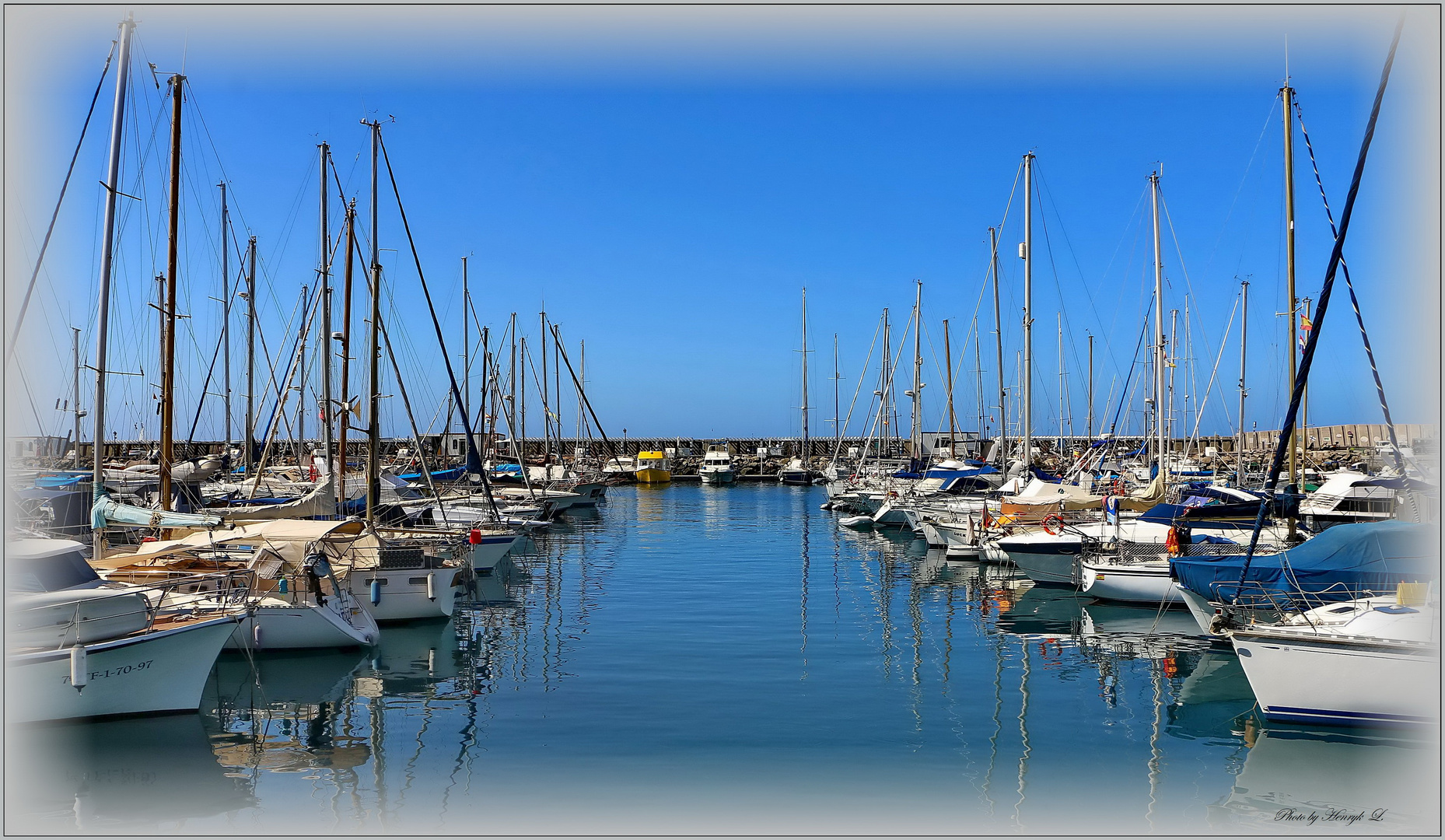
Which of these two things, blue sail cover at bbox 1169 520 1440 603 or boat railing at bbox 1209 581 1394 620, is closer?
boat railing at bbox 1209 581 1394 620

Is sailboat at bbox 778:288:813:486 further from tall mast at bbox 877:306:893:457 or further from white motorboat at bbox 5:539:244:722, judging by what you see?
white motorboat at bbox 5:539:244:722

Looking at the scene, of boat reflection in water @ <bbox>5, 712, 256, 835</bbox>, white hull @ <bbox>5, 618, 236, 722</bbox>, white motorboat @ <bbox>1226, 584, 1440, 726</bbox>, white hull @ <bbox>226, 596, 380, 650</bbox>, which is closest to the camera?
boat reflection in water @ <bbox>5, 712, 256, 835</bbox>

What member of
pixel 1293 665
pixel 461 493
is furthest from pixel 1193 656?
pixel 461 493

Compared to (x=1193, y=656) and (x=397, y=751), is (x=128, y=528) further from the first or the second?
(x=1193, y=656)

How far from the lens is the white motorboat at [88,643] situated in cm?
1371

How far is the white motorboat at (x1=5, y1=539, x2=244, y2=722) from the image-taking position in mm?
13711

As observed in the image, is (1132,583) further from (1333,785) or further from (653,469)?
(653,469)

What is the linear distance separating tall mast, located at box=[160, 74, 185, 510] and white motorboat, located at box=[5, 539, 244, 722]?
7.51 meters

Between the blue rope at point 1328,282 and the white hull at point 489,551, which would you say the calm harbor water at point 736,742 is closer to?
the blue rope at point 1328,282

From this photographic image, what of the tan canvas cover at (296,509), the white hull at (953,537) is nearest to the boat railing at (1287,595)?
the white hull at (953,537)

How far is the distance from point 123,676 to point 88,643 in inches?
29.4

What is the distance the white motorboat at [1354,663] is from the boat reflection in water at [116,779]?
13687 millimetres

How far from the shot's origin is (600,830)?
1130cm

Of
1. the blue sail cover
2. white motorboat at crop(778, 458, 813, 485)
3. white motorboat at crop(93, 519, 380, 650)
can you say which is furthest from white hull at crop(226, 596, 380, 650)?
white motorboat at crop(778, 458, 813, 485)
